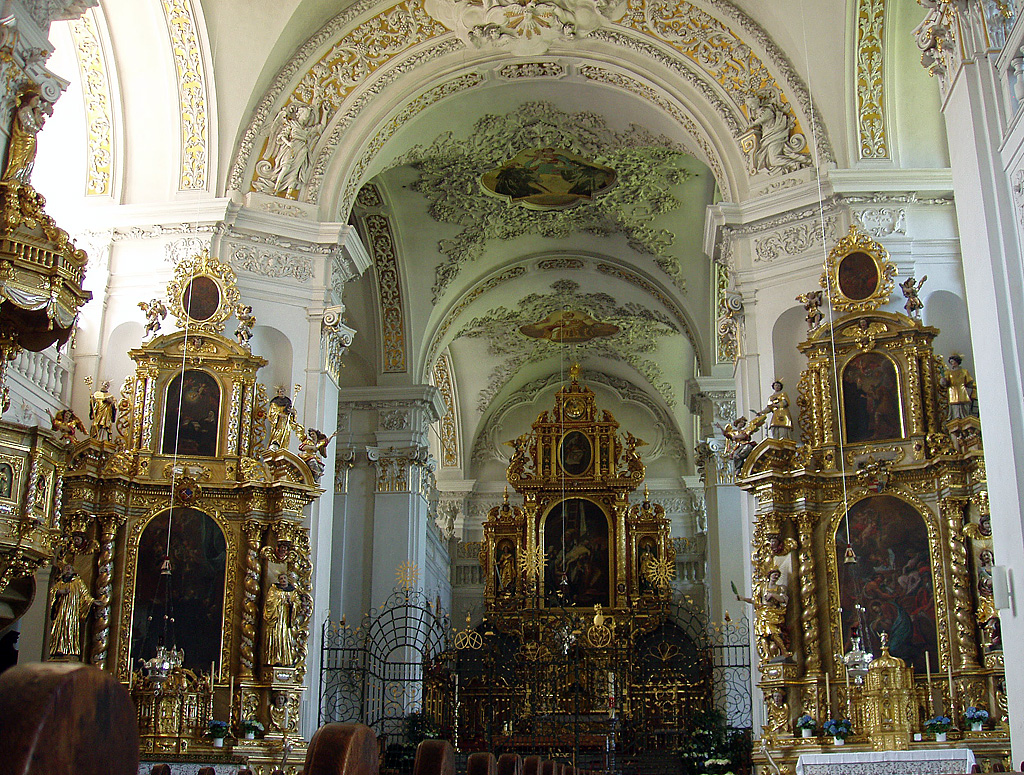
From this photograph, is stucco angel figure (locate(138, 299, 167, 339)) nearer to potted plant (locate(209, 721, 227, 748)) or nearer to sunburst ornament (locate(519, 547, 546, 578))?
potted plant (locate(209, 721, 227, 748))

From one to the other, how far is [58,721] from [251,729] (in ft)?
35.2

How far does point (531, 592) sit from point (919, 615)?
11.4 metres

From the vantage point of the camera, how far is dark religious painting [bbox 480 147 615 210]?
17.2 metres

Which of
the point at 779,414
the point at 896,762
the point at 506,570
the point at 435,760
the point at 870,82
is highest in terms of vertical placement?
the point at 870,82

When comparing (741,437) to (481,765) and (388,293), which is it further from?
(481,765)

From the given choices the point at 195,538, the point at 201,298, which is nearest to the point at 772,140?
the point at 201,298

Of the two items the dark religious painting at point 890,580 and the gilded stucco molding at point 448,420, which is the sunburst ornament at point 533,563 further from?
the dark religious painting at point 890,580

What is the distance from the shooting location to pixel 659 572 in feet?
71.5

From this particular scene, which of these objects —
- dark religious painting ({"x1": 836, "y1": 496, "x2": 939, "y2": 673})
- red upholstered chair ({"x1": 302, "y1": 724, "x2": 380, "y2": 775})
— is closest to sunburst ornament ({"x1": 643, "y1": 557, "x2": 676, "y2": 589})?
dark religious painting ({"x1": 836, "y1": 496, "x2": 939, "y2": 673})

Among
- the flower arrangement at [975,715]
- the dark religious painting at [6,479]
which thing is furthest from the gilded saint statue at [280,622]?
the flower arrangement at [975,715]

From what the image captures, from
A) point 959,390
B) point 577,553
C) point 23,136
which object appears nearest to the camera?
point 23,136

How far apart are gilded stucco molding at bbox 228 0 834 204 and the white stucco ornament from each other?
7.3 inches

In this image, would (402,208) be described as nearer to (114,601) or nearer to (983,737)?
(114,601)

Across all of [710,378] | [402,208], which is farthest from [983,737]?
[402,208]
